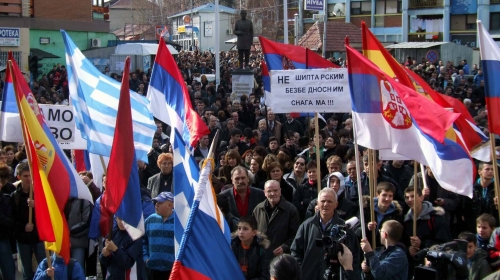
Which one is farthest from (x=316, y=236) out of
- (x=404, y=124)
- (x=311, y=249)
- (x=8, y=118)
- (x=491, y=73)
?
(x=8, y=118)

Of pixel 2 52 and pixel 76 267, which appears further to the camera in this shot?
pixel 2 52

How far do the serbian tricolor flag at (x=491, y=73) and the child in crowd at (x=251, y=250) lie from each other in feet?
7.62

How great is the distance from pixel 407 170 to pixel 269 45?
118 inches

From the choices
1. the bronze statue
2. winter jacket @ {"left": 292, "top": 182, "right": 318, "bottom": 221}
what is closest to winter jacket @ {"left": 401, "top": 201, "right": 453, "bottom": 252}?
winter jacket @ {"left": 292, "top": 182, "right": 318, "bottom": 221}

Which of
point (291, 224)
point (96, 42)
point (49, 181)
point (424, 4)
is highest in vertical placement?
point (424, 4)

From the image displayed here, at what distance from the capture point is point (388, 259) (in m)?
→ 5.44

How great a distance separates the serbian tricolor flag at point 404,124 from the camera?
5.82 meters

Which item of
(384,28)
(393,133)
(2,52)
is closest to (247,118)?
(393,133)

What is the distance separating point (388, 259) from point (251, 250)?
1036 mm

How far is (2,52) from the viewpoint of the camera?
108 ft

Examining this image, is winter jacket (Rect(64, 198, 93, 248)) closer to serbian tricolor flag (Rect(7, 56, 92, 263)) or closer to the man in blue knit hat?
serbian tricolor flag (Rect(7, 56, 92, 263))

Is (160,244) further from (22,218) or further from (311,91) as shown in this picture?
(311,91)

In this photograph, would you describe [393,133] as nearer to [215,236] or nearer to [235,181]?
[235,181]

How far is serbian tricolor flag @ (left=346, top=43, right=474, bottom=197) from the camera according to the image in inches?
229
